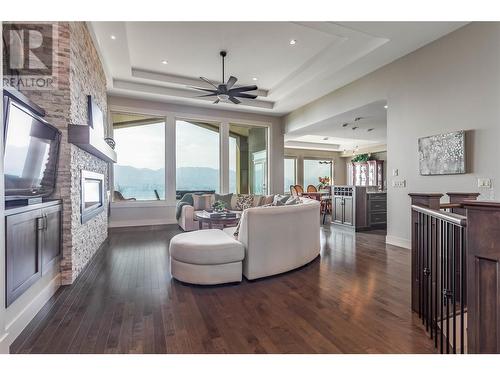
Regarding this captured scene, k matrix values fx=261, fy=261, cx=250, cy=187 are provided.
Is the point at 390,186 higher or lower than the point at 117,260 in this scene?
higher

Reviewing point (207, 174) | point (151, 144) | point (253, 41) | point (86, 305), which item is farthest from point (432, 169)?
point (151, 144)

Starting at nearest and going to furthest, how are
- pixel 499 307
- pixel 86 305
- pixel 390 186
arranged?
pixel 499 307 → pixel 86 305 → pixel 390 186

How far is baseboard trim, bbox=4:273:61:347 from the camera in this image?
1811mm

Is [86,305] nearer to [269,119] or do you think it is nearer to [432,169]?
[432,169]

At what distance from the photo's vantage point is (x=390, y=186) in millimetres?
4734

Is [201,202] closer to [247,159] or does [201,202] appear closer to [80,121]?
[247,159]

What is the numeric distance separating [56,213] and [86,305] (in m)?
0.99

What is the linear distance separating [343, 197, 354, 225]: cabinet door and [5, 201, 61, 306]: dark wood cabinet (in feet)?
18.2

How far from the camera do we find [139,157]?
669 cm

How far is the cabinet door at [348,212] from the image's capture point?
20.1 ft

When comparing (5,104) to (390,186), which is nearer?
(5,104)

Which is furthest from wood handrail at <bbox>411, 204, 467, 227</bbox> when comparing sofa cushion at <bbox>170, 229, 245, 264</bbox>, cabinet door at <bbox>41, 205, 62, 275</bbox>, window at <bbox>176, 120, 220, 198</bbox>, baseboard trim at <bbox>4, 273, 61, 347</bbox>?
window at <bbox>176, 120, 220, 198</bbox>

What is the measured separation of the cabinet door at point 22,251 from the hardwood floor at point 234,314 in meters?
0.34

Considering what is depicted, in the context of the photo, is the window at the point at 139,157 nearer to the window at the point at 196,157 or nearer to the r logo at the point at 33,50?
the window at the point at 196,157
